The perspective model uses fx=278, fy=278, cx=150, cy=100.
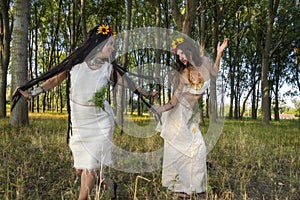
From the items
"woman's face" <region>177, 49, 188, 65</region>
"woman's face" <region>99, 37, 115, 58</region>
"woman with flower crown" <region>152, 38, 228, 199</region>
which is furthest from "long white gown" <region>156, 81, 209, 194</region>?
"woman's face" <region>99, 37, 115, 58</region>

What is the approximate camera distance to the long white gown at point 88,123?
9.27 feet

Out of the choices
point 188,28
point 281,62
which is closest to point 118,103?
point 188,28

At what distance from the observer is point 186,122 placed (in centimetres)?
363

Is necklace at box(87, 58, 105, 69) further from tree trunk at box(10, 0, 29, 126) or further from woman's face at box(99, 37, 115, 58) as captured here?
tree trunk at box(10, 0, 29, 126)

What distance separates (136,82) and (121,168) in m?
1.62

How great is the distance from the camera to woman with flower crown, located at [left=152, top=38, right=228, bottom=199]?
3590 mm

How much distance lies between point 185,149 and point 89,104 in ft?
4.76

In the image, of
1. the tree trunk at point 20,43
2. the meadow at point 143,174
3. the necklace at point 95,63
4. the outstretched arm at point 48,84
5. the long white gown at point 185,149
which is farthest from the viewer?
the tree trunk at point 20,43

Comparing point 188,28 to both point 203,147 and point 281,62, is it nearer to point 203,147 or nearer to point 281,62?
point 203,147

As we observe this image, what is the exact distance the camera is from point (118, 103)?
941cm

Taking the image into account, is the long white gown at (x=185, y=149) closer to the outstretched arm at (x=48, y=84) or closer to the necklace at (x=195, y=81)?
the necklace at (x=195, y=81)

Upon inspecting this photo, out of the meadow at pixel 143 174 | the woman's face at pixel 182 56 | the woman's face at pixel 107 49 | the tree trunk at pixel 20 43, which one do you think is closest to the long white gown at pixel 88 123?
the woman's face at pixel 107 49

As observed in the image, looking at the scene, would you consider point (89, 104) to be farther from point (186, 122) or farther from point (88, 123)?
point (186, 122)

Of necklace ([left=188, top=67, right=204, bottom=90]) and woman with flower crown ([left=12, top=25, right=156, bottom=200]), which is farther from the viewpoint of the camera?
necklace ([left=188, top=67, right=204, bottom=90])
